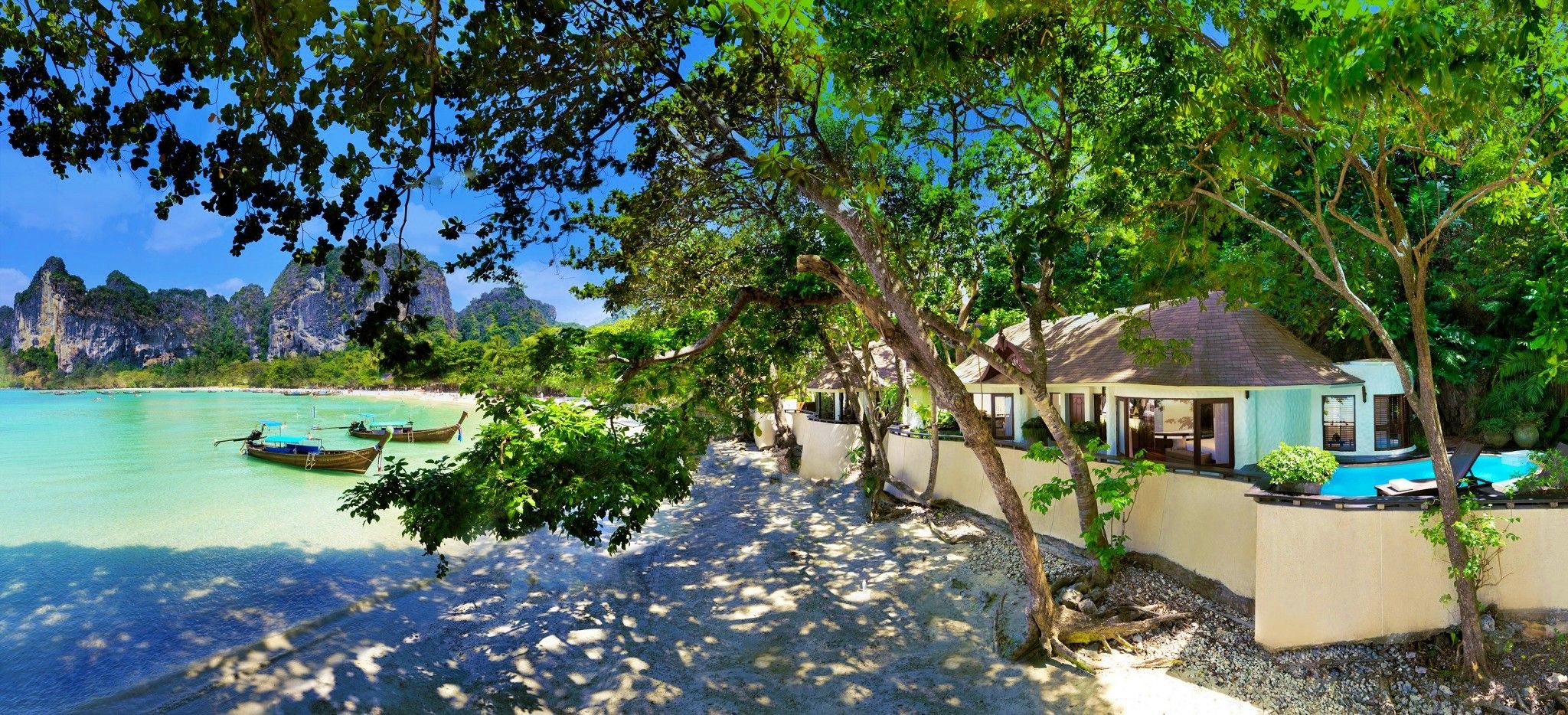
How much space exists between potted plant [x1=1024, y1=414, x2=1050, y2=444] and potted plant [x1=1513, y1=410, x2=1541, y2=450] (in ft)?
28.2

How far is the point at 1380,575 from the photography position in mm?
5750

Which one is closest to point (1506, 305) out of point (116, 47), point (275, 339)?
point (116, 47)

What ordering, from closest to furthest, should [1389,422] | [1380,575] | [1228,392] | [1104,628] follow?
1. [1380,575]
2. [1104,628]
3. [1228,392]
4. [1389,422]

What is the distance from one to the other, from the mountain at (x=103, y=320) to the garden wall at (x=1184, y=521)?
349 feet

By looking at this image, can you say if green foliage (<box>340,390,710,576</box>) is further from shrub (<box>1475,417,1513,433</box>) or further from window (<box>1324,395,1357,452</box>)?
shrub (<box>1475,417,1513,433</box>)

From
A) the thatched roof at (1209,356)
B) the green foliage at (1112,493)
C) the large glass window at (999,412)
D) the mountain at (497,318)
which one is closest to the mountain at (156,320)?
the mountain at (497,318)

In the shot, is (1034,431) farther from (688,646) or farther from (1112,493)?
(688,646)

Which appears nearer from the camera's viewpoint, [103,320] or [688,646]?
[688,646]

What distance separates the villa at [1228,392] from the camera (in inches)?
397

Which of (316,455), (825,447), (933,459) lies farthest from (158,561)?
(933,459)

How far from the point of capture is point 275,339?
88.4 meters

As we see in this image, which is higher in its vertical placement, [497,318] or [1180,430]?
[497,318]

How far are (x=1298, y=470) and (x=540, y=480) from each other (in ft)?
23.5

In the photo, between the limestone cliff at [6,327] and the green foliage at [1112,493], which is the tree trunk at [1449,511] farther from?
the limestone cliff at [6,327]
